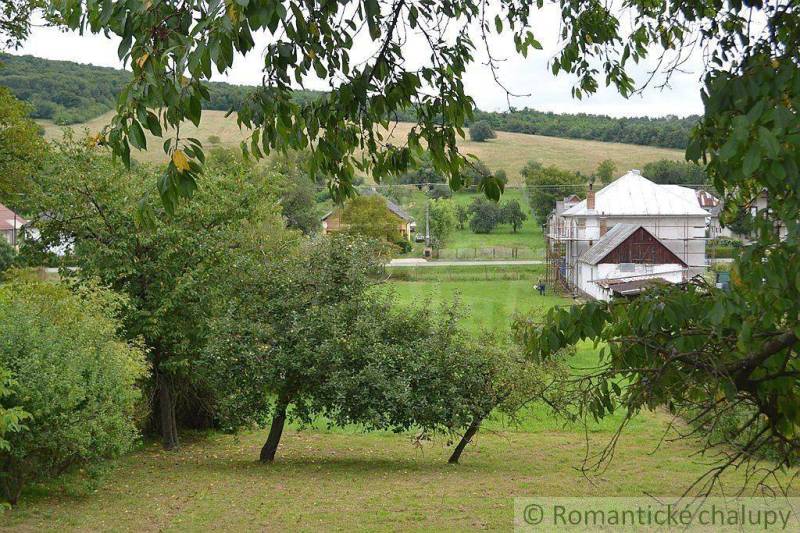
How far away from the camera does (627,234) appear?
118 ft

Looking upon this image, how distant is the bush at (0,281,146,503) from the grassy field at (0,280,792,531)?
749mm

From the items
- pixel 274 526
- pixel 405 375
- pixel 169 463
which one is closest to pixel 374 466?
pixel 405 375

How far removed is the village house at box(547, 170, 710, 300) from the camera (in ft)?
117

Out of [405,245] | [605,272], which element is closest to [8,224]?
[405,245]

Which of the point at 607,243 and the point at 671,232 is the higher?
the point at 671,232

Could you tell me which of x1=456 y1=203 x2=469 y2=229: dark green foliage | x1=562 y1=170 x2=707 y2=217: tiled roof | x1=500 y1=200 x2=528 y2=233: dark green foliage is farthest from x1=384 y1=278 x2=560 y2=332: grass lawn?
x1=456 y1=203 x2=469 y2=229: dark green foliage

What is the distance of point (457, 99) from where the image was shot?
190 inches

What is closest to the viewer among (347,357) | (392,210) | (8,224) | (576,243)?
(347,357)

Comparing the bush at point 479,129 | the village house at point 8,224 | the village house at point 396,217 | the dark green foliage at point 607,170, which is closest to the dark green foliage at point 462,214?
the village house at point 396,217

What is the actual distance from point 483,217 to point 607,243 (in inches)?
596

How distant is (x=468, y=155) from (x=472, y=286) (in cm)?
3306

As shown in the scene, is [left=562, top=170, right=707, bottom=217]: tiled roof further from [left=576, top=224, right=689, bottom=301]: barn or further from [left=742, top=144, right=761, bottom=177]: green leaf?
[left=742, top=144, right=761, bottom=177]: green leaf

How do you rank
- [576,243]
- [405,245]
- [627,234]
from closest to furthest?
[627,234]
[576,243]
[405,245]

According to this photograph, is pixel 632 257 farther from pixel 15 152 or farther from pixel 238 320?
pixel 15 152
